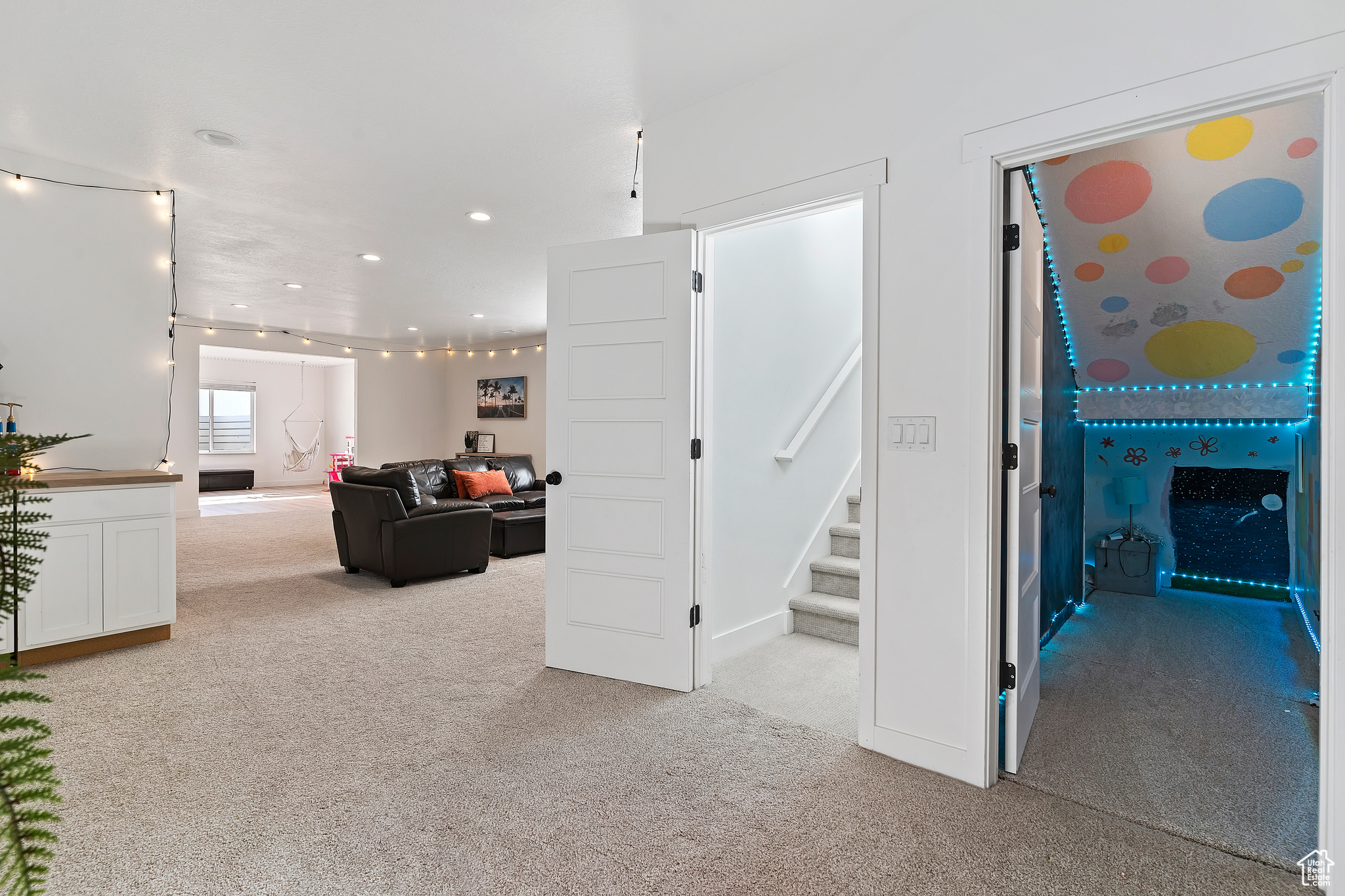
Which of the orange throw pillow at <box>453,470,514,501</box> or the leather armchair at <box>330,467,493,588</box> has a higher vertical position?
the orange throw pillow at <box>453,470,514,501</box>

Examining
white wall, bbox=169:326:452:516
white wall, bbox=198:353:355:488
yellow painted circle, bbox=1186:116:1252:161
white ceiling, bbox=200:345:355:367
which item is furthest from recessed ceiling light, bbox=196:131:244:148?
white wall, bbox=198:353:355:488

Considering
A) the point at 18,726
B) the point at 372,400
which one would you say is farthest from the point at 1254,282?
the point at 372,400

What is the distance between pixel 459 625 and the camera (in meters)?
4.06

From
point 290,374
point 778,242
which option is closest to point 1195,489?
point 778,242

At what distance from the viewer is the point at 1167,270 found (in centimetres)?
336

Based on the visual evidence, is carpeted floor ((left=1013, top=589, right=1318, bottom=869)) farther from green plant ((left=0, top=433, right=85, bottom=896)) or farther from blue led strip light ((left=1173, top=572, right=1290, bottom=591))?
green plant ((left=0, top=433, right=85, bottom=896))

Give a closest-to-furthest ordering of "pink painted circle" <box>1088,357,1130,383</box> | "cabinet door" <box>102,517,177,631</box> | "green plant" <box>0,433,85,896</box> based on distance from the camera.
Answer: "green plant" <box>0,433,85,896</box>, "cabinet door" <box>102,517,177,631</box>, "pink painted circle" <box>1088,357,1130,383</box>

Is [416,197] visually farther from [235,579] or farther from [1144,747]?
[1144,747]

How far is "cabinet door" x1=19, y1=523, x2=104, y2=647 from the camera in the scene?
331 cm

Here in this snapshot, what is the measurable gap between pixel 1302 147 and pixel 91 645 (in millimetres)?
5504

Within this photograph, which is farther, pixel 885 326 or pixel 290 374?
pixel 290 374

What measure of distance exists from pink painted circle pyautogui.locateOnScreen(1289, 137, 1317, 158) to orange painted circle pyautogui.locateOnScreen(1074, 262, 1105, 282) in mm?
932

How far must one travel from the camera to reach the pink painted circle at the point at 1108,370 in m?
4.36

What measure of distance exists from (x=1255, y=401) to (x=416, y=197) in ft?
16.8
